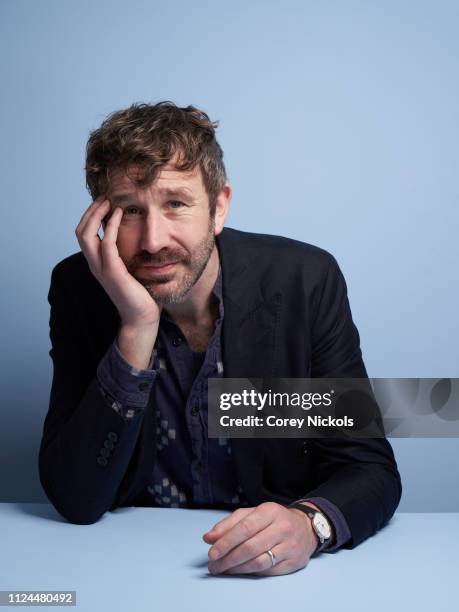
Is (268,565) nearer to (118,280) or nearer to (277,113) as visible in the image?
(118,280)

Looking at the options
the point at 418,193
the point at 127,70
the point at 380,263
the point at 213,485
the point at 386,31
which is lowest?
the point at 213,485

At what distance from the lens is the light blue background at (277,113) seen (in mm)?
3529

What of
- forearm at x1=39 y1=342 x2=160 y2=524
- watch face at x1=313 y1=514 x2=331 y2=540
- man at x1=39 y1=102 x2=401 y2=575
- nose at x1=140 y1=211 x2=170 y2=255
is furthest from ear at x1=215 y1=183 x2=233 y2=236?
watch face at x1=313 y1=514 x2=331 y2=540

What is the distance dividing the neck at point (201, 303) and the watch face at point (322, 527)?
83cm

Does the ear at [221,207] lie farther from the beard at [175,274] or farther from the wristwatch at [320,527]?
the wristwatch at [320,527]

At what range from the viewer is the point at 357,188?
3.55m

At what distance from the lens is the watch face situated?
6.20ft

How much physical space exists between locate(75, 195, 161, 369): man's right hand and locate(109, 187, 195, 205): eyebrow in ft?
0.09

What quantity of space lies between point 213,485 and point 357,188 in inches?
62.6

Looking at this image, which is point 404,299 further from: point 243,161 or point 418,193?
point 243,161

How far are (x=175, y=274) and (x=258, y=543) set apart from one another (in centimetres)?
89

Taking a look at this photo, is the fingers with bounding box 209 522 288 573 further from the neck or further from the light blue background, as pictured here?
the light blue background

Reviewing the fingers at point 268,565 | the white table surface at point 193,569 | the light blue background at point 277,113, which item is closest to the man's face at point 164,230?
the white table surface at point 193,569

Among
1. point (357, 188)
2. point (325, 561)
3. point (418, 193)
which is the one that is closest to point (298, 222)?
point (357, 188)
